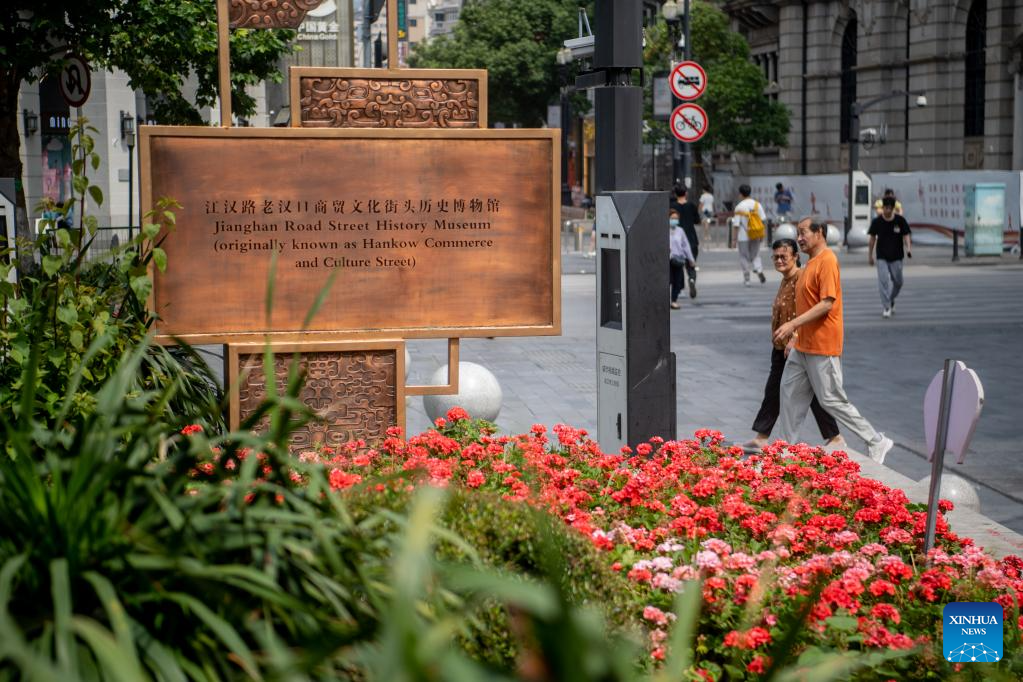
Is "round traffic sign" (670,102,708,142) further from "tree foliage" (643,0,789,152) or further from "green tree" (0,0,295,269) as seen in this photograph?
"tree foliage" (643,0,789,152)

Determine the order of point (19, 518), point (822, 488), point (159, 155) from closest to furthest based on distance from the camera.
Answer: point (19, 518) < point (822, 488) < point (159, 155)

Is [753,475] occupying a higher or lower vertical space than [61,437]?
lower

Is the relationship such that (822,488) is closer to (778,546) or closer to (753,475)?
(753,475)

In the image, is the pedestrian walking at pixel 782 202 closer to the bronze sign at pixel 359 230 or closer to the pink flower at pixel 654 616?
the bronze sign at pixel 359 230

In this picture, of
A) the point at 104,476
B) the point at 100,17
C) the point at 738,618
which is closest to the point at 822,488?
the point at 738,618

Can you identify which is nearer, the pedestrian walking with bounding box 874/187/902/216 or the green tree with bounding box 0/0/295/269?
the green tree with bounding box 0/0/295/269

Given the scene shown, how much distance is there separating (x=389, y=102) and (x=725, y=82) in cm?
5159

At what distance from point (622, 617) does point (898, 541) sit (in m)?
1.88

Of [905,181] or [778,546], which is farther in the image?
[905,181]

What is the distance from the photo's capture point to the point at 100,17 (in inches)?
620

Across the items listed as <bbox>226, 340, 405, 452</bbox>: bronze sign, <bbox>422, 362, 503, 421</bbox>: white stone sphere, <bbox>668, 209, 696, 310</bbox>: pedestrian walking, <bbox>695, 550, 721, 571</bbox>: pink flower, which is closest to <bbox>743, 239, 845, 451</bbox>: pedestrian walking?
<bbox>422, 362, 503, 421</bbox>: white stone sphere

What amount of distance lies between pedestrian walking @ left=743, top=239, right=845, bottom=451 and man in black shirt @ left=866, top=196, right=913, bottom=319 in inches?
394

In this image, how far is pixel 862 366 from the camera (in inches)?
634

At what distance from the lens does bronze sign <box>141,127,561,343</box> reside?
7422mm
